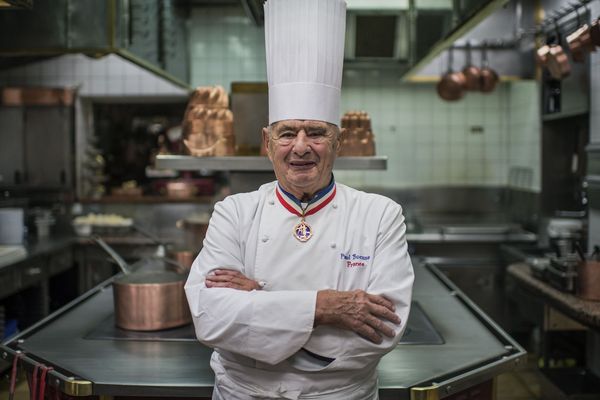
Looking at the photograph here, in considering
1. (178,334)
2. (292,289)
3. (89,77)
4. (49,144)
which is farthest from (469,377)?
(89,77)

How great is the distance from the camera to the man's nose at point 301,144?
1.75 m

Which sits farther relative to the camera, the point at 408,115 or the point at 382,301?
the point at 408,115

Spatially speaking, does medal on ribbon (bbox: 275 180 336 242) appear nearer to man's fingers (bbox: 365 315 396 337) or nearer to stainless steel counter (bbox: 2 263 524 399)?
man's fingers (bbox: 365 315 396 337)

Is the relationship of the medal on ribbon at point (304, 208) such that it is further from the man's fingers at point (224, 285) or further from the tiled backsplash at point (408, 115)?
the tiled backsplash at point (408, 115)

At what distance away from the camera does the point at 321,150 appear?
1781 mm

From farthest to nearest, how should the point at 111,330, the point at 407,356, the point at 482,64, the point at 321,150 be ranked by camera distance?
the point at 482,64, the point at 111,330, the point at 407,356, the point at 321,150

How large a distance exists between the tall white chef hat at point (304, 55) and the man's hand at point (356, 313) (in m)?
0.50

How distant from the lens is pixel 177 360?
2.22m

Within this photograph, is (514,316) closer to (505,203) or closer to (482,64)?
(505,203)

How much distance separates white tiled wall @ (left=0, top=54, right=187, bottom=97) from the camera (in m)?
6.42

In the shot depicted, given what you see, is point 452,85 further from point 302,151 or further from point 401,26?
point 302,151

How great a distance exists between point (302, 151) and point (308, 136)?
7 cm

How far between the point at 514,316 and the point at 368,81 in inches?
104

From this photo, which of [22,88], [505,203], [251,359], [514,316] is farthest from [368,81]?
[251,359]
